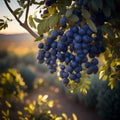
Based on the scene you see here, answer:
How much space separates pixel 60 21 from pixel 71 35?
80 millimetres

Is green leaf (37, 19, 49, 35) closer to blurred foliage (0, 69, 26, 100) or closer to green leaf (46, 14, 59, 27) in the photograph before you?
green leaf (46, 14, 59, 27)

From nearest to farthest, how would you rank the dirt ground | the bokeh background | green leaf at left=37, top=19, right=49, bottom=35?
green leaf at left=37, top=19, right=49, bottom=35 → the bokeh background → the dirt ground

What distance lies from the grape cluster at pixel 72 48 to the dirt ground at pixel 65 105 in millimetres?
4451

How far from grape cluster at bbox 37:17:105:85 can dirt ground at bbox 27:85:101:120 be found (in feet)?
14.6

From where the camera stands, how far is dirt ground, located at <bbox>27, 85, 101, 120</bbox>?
6000mm

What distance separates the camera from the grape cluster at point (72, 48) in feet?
4.04

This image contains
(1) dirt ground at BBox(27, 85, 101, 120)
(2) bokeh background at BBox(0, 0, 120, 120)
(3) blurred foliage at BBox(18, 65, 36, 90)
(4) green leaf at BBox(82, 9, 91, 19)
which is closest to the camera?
(4) green leaf at BBox(82, 9, 91, 19)

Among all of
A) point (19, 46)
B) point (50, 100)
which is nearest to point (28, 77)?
point (50, 100)

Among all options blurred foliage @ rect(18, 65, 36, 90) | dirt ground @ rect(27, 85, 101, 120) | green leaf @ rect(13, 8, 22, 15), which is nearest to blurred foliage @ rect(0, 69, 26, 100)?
dirt ground @ rect(27, 85, 101, 120)

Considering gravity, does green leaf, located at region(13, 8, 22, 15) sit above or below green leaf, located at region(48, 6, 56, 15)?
below

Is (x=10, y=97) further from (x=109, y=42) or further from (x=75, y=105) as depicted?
(x=109, y=42)

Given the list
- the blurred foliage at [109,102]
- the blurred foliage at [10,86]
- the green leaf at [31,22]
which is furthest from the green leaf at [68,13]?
the blurred foliage at [10,86]

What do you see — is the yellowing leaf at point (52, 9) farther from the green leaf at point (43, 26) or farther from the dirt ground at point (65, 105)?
the dirt ground at point (65, 105)

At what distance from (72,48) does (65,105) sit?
227 inches
